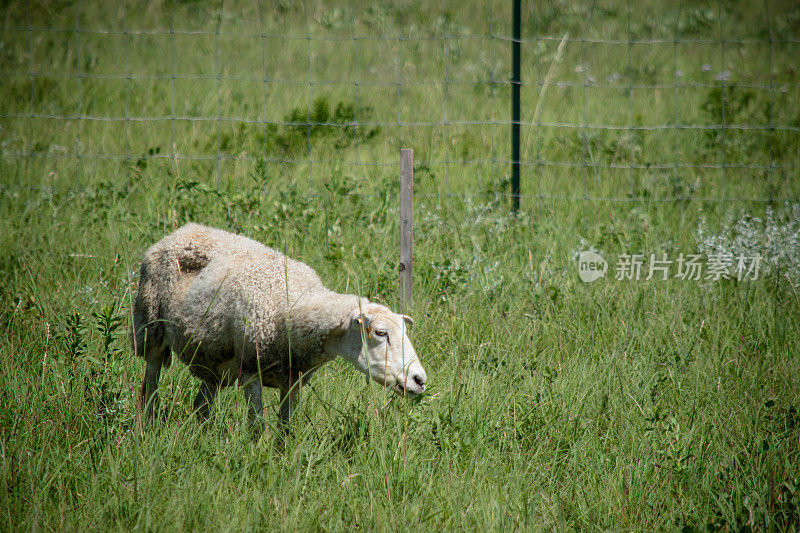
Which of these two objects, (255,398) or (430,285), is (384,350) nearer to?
(255,398)

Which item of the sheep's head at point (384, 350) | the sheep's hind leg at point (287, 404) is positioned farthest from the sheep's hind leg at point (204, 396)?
the sheep's head at point (384, 350)

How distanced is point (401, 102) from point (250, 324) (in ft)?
16.8

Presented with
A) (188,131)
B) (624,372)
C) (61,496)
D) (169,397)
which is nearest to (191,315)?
(169,397)

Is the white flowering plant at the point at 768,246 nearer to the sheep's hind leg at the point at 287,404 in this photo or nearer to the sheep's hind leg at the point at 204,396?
the sheep's hind leg at the point at 287,404

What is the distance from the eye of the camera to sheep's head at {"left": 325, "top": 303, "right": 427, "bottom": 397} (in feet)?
9.89

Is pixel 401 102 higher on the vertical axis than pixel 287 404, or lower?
higher

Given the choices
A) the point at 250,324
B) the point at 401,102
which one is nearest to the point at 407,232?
the point at 250,324

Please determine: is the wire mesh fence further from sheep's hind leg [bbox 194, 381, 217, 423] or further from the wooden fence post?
sheep's hind leg [bbox 194, 381, 217, 423]

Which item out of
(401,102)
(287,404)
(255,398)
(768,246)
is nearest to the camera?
(255,398)

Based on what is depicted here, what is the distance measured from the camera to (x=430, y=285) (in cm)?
468

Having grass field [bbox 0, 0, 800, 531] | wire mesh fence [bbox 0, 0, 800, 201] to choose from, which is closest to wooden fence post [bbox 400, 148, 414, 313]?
grass field [bbox 0, 0, 800, 531]

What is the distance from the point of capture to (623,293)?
4.64 metres

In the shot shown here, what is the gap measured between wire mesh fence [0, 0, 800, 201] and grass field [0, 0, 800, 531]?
0.14 feet

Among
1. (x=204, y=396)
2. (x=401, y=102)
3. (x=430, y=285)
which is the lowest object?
(x=204, y=396)
